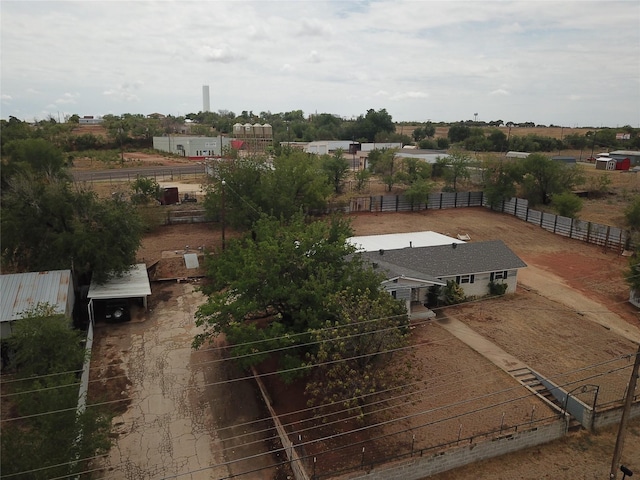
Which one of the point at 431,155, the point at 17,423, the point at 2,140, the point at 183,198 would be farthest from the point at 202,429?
the point at 431,155

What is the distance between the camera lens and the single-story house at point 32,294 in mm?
18250

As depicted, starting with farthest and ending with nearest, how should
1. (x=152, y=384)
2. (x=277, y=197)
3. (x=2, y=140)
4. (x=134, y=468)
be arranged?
(x=2, y=140), (x=277, y=197), (x=152, y=384), (x=134, y=468)

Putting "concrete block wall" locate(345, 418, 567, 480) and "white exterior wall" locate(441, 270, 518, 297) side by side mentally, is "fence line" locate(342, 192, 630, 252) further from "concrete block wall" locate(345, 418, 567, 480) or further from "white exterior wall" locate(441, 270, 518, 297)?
"concrete block wall" locate(345, 418, 567, 480)

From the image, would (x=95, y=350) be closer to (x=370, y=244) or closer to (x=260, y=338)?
(x=260, y=338)

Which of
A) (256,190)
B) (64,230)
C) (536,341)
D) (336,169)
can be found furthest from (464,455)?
(336,169)

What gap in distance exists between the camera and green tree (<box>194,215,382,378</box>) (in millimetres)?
15703

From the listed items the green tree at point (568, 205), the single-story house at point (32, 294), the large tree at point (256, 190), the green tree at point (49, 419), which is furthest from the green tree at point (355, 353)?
the green tree at point (568, 205)

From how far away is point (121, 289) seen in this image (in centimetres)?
2272

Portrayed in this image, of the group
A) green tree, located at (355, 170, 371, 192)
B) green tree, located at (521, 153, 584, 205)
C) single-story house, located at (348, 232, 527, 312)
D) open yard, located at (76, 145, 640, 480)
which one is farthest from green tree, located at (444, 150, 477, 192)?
single-story house, located at (348, 232, 527, 312)

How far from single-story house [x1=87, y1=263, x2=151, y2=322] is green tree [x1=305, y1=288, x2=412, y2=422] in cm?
1090

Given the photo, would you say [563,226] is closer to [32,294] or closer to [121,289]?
[121,289]

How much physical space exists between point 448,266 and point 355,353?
12.3 meters

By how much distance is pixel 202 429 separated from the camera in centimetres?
1518

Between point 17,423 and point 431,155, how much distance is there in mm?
66091
